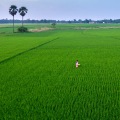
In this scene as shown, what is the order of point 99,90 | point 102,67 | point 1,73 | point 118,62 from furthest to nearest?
point 118,62 < point 102,67 < point 1,73 < point 99,90

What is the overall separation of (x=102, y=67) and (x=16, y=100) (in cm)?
744

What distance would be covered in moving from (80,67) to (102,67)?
1.23 m

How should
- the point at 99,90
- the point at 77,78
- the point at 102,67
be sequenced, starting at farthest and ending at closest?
the point at 102,67
the point at 77,78
the point at 99,90

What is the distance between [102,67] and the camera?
1577 centimetres

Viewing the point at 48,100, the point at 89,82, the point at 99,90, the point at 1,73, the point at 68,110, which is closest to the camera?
the point at 68,110

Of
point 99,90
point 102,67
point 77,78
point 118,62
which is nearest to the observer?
point 99,90

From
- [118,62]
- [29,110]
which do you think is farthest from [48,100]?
[118,62]

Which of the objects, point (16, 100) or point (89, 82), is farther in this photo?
point (89, 82)

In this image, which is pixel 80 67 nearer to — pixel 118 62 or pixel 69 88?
pixel 118 62

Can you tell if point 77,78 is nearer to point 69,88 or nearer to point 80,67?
point 69,88

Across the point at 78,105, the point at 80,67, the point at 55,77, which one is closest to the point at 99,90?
the point at 78,105

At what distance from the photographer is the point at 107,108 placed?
8.43m

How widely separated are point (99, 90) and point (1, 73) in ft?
18.9

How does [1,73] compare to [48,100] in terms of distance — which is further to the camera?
[1,73]
